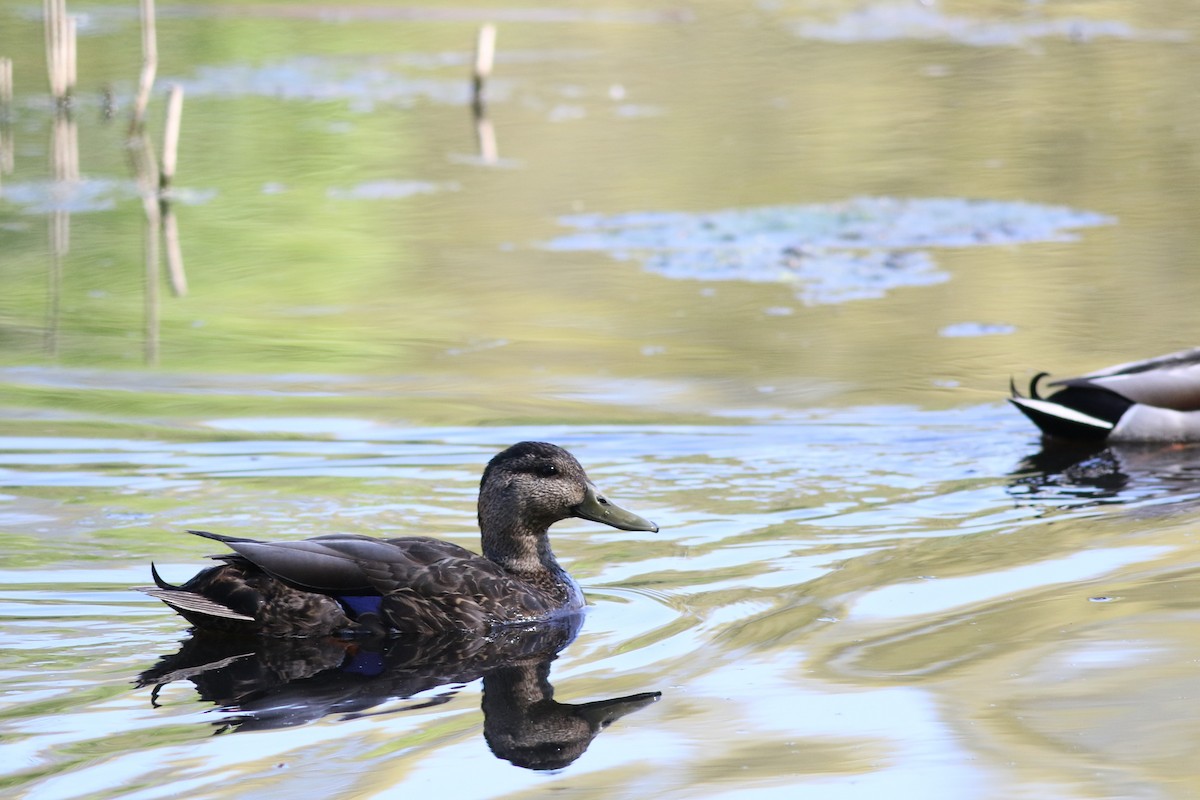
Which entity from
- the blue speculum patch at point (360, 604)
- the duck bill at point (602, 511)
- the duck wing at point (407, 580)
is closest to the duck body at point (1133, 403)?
the duck bill at point (602, 511)

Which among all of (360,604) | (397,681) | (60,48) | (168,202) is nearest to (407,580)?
(360,604)

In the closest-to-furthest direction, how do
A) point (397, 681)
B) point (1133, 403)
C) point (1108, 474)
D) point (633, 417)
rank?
point (397, 681) → point (1108, 474) → point (1133, 403) → point (633, 417)

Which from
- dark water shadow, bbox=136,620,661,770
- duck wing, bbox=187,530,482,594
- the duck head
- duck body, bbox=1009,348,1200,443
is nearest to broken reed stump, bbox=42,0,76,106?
duck body, bbox=1009,348,1200,443

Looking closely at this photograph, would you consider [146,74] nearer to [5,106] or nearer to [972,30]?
[5,106]

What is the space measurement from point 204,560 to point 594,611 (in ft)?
4.98

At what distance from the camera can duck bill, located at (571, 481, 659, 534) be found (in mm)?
6656

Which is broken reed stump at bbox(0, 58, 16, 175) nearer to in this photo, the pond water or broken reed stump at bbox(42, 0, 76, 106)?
the pond water

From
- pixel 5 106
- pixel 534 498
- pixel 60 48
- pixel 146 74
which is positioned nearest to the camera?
pixel 534 498

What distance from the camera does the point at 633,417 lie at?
8977 mm

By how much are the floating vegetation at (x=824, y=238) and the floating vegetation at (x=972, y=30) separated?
10128mm

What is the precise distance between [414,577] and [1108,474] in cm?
359

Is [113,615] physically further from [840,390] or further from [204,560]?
[840,390]

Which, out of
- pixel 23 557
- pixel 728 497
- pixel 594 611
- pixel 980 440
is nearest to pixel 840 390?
pixel 980 440

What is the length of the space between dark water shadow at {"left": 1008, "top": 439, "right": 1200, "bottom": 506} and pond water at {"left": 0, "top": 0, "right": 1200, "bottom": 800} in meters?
0.03
